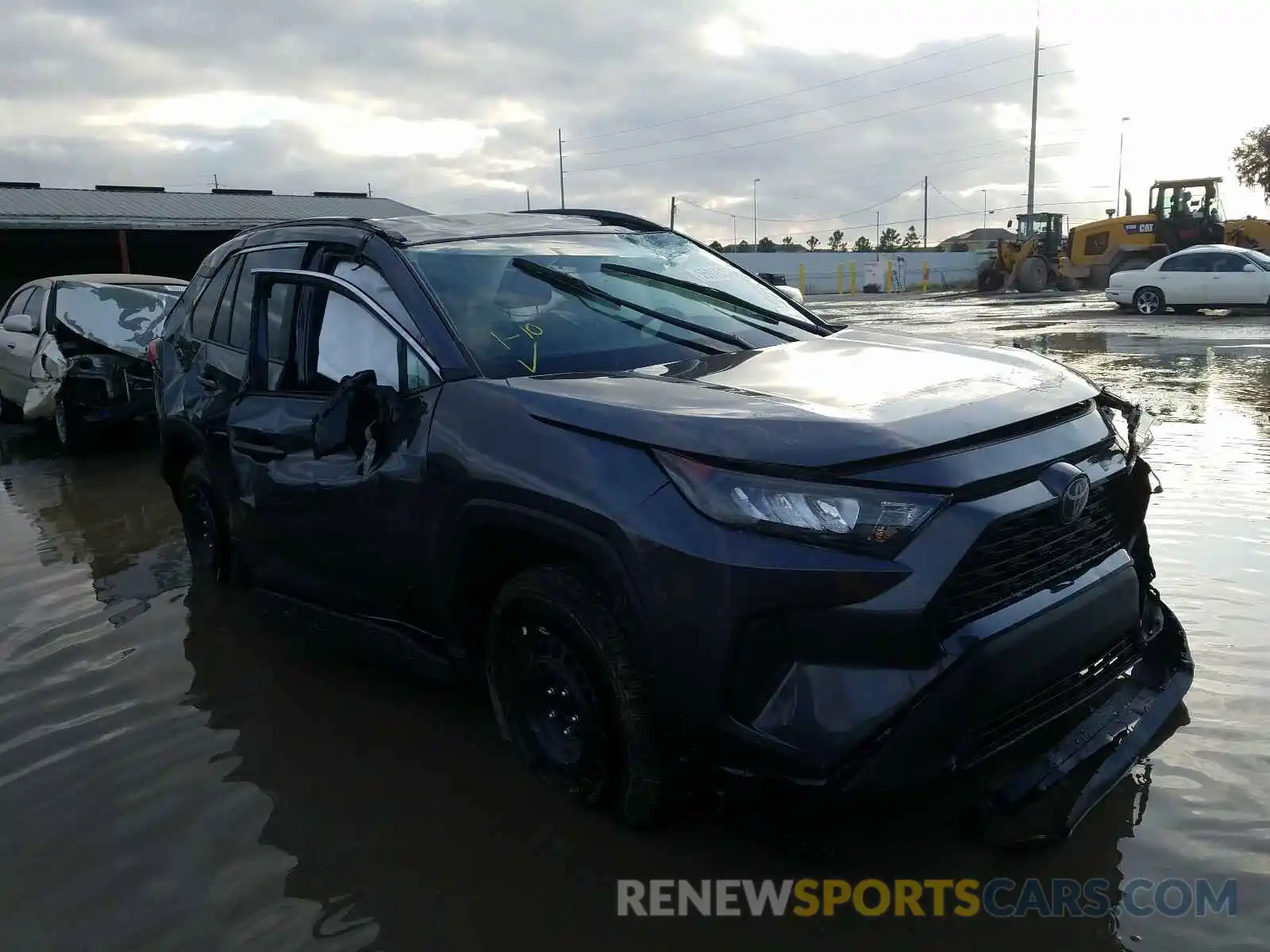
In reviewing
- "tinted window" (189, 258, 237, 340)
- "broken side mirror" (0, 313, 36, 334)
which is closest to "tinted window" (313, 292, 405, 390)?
"tinted window" (189, 258, 237, 340)

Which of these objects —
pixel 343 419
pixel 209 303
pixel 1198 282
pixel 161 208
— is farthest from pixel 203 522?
pixel 161 208

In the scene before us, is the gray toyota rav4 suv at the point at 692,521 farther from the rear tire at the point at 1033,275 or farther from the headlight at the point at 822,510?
the rear tire at the point at 1033,275

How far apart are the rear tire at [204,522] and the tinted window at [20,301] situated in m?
7.38

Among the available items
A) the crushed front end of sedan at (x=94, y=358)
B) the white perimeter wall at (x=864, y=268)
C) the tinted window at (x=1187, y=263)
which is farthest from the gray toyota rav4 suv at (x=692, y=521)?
the white perimeter wall at (x=864, y=268)

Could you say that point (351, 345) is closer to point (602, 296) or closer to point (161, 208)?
point (602, 296)

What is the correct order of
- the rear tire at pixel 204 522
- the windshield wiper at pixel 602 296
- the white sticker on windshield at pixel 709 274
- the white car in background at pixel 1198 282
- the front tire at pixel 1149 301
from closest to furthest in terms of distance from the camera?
the windshield wiper at pixel 602 296 < the white sticker on windshield at pixel 709 274 < the rear tire at pixel 204 522 < the white car in background at pixel 1198 282 < the front tire at pixel 1149 301

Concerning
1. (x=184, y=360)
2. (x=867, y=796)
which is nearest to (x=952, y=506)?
(x=867, y=796)

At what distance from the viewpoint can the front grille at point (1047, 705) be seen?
246 centimetres

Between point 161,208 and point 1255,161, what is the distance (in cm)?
5049

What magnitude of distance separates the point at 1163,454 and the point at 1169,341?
29.1 ft

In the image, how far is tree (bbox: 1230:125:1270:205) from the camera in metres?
51.6

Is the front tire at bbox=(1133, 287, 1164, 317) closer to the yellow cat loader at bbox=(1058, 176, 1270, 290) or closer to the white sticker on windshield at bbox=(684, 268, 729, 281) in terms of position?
the yellow cat loader at bbox=(1058, 176, 1270, 290)

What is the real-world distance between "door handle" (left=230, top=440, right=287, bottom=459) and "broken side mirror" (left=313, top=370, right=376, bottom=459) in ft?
2.05

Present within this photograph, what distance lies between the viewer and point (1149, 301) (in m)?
21.2
